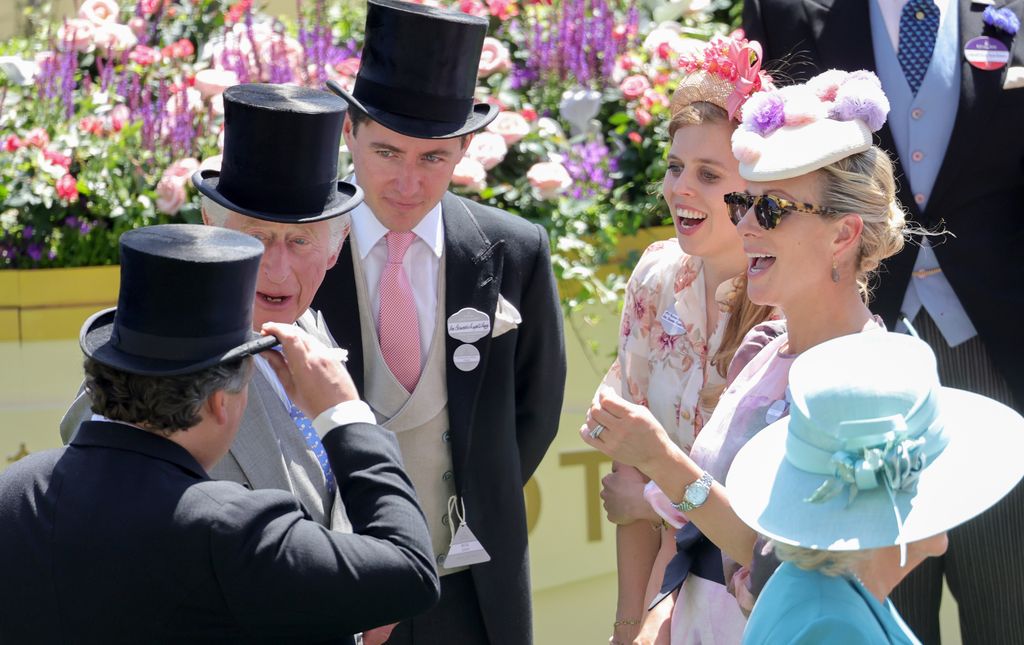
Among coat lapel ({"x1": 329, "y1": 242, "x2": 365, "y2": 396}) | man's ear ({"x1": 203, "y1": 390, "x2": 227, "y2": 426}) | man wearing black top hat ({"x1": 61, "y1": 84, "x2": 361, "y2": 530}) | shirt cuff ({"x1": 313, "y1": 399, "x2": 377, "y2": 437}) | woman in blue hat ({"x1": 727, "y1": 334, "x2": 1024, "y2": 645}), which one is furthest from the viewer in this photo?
coat lapel ({"x1": 329, "y1": 242, "x2": 365, "y2": 396})

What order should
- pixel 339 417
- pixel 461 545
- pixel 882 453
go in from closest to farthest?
pixel 882 453, pixel 339 417, pixel 461 545

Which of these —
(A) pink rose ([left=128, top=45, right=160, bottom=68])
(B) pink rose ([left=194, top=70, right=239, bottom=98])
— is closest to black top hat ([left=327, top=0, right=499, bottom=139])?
(B) pink rose ([left=194, top=70, right=239, bottom=98])

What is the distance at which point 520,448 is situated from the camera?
12.2 feet

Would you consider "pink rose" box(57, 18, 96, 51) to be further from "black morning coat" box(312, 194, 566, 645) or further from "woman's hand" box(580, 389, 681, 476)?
"woman's hand" box(580, 389, 681, 476)

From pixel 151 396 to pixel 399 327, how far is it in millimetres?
1304

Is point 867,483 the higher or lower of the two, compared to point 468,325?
higher

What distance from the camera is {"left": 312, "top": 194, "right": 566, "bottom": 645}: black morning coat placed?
334 cm

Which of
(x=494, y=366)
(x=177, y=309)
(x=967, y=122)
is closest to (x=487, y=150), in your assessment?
(x=494, y=366)

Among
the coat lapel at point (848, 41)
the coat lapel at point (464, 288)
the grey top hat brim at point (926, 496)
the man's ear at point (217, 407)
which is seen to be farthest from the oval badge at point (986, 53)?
the man's ear at point (217, 407)

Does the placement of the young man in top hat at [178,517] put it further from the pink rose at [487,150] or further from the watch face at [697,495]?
the pink rose at [487,150]

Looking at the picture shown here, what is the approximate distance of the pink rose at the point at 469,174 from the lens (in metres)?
4.38

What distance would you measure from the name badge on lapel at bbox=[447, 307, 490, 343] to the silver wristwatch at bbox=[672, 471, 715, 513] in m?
0.99

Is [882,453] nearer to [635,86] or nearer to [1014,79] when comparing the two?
[1014,79]

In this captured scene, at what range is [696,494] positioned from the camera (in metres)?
2.52
